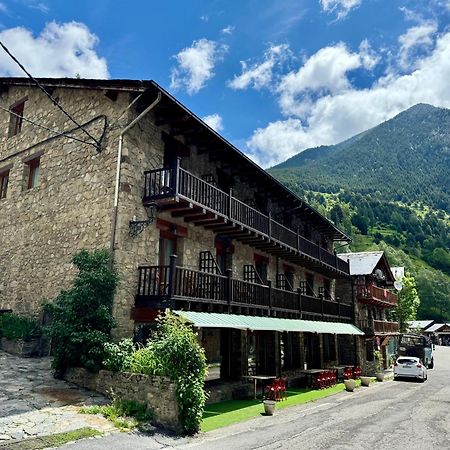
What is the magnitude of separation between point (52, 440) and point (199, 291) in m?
6.36

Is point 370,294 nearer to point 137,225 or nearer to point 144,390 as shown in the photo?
point 137,225

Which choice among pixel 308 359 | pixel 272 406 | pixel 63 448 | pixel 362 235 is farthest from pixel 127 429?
pixel 362 235

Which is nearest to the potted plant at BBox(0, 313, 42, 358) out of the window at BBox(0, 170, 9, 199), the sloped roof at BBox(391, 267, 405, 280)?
the window at BBox(0, 170, 9, 199)

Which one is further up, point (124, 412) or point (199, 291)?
point (199, 291)

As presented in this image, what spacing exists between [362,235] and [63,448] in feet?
400

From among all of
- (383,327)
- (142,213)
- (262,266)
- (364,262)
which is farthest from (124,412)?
(383,327)

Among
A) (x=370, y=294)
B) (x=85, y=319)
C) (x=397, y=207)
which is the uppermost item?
(x=397, y=207)

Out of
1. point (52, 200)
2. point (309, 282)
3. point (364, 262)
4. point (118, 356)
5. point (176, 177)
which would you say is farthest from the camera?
point (364, 262)

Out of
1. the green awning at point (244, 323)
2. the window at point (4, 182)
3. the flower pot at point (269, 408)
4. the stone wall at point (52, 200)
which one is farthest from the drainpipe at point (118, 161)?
the window at point (4, 182)

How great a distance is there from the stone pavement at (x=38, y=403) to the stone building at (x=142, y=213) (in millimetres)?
2208

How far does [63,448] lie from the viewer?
784 centimetres

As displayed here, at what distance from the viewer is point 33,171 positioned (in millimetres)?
18156

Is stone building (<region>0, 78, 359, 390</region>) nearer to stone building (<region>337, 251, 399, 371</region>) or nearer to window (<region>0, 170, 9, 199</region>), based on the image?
window (<region>0, 170, 9, 199</region>)

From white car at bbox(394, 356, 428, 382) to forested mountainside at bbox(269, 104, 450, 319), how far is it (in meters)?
74.6
